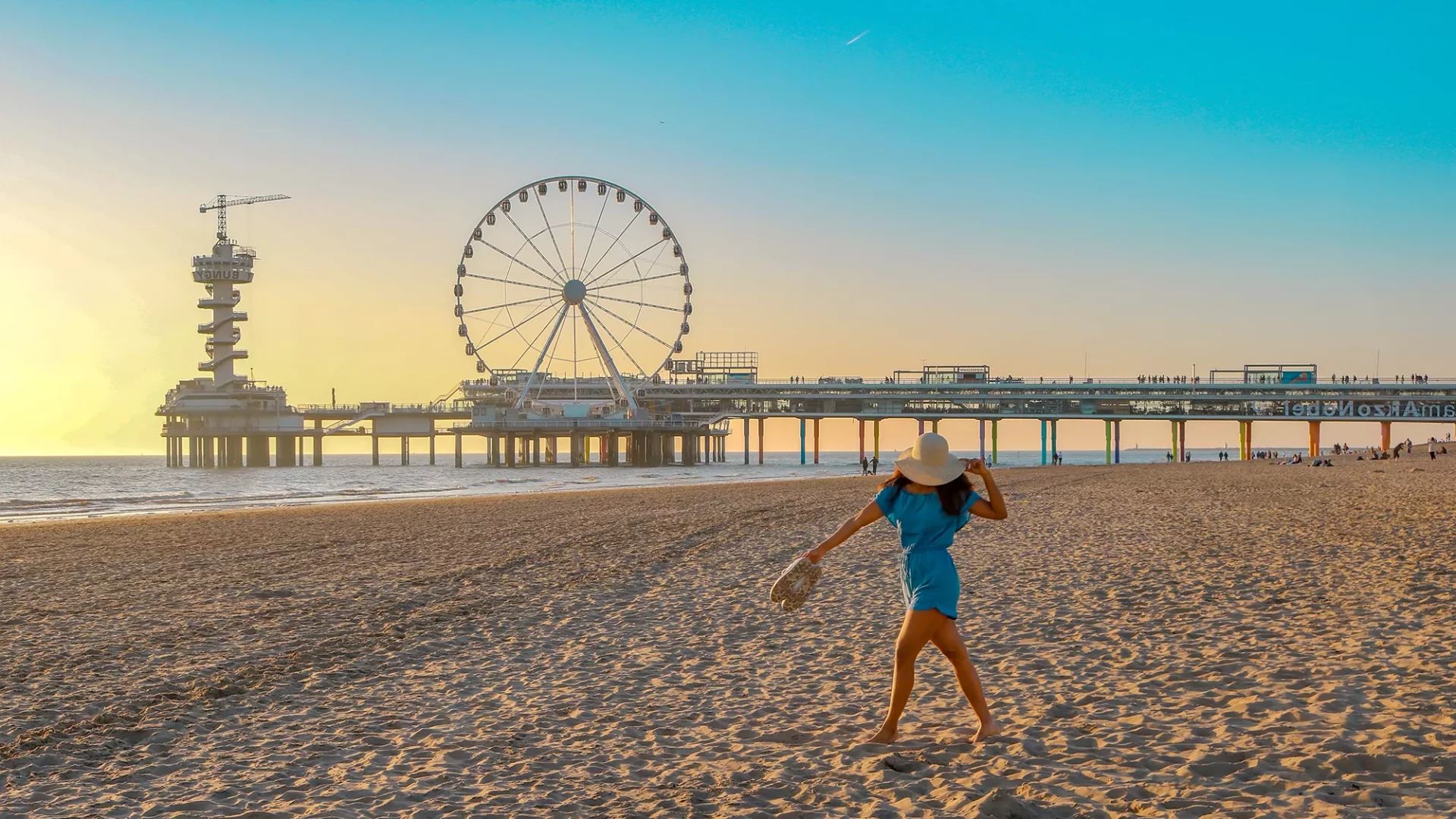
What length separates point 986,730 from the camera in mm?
5379

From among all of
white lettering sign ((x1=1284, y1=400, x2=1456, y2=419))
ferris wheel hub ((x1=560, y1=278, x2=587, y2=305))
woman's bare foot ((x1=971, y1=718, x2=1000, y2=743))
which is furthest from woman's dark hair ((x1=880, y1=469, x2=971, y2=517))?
white lettering sign ((x1=1284, y1=400, x2=1456, y2=419))

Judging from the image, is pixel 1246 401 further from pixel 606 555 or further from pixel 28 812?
pixel 28 812

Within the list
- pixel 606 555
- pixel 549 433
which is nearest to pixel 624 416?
pixel 549 433

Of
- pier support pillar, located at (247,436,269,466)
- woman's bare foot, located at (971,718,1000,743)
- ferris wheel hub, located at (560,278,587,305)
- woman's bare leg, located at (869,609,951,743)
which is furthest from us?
pier support pillar, located at (247,436,269,466)

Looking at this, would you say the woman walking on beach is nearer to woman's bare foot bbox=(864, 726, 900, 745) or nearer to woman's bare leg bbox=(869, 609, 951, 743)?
woman's bare leg bbox=(869, 609, 951, 743)

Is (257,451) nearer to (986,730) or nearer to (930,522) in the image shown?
(986,730)

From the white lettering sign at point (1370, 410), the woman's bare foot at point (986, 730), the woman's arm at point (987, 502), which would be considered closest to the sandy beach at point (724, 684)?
the woman's bare foot at point (986, 730)

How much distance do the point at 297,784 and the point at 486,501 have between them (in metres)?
25.7

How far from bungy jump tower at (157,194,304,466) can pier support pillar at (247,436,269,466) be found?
61 mm

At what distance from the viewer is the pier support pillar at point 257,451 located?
92938 mm

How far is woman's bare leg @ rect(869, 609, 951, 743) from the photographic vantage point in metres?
5.09

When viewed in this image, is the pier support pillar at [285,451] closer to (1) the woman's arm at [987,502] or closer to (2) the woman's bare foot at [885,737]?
(2) the woman's bare foot at [885,737]

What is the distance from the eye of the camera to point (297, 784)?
5.10 metres

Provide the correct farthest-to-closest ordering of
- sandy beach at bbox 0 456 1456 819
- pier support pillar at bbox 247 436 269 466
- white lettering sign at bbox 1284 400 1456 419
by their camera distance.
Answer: pier support pillar at bbox 247 436 269 466, white lettering sign at bbox 1284 400 1456 419, sandy beach at bbox 0 456 1456 819
